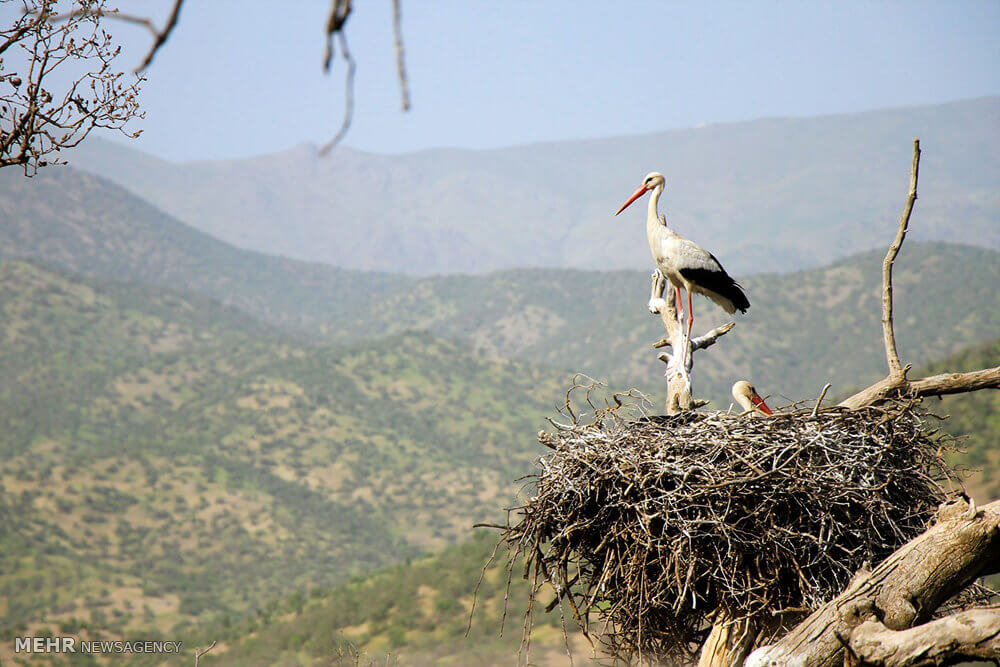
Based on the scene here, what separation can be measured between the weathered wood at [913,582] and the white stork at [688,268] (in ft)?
8.76

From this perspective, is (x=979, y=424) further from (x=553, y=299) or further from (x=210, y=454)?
(x=553, y=299)

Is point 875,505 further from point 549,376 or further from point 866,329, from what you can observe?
point 866,329

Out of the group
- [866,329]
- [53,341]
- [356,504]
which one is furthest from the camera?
[866,329]

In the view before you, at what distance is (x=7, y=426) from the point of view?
4559 centimetres

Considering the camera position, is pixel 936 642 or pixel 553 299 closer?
pixel 936 642

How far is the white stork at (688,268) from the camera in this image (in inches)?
265

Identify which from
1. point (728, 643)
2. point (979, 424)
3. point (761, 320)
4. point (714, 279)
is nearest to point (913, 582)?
point (728, 643)

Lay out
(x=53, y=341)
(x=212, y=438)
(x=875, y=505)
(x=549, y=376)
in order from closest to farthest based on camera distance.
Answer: (x=875, y=505), (x=212, y=438), (x=53, y=341), (x=549, y=376)

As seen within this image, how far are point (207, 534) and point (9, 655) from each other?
1549 cm

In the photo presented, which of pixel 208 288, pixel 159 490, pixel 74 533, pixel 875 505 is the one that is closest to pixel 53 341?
pixel 159 490

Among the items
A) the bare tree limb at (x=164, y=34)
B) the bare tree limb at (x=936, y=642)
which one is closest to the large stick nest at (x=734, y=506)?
the bare tree limb at (x=936, y=642)

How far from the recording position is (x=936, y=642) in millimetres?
3697

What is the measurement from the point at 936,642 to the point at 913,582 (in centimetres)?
40

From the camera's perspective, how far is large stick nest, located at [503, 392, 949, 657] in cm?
474
